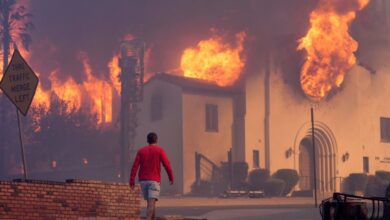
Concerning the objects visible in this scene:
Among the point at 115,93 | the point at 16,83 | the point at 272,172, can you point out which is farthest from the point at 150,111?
the point at 16,83

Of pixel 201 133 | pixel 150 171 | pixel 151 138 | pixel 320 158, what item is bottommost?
pixel 150 171

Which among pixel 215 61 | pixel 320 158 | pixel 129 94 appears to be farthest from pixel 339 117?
pixel 129 94

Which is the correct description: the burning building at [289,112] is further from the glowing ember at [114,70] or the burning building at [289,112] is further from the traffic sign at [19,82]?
the traffic sign at [19,82]

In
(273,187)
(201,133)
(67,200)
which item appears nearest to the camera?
(67,200)

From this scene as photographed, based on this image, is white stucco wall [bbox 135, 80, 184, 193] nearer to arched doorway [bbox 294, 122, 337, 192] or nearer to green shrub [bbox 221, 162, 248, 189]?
green shrub [bbox 221, 162, 248, 189]

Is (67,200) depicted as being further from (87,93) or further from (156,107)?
(87,93)

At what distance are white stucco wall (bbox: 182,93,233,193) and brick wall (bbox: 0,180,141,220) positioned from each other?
107 feet

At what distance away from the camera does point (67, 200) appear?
16109mm

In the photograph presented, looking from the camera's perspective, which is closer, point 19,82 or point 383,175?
point 19,82

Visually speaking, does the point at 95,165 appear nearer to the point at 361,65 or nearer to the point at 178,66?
the point at 178,66

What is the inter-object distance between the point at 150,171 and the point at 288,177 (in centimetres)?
3846

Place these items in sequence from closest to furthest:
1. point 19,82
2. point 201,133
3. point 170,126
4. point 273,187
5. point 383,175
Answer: point 19,82 → point 273,187 → point 201,133 → point 170,126 → point 383,175

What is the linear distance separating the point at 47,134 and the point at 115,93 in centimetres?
1115

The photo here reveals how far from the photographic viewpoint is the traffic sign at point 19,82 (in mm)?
16766
